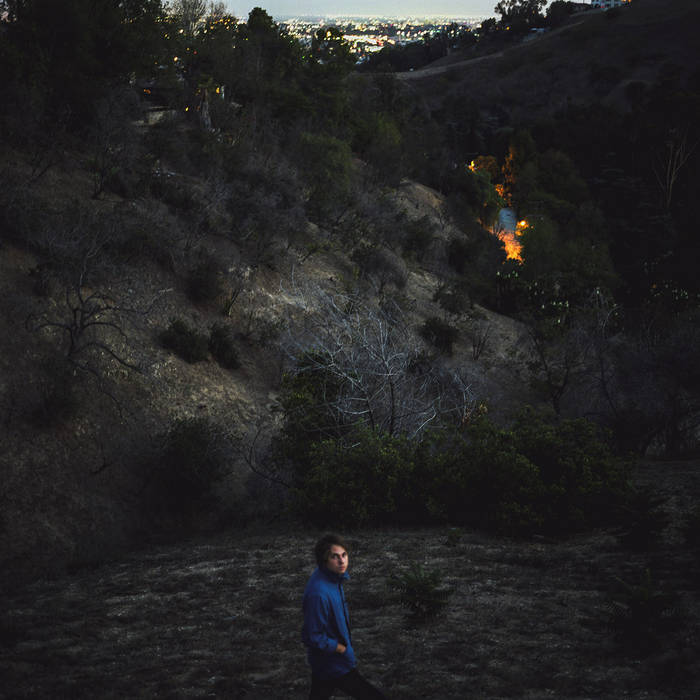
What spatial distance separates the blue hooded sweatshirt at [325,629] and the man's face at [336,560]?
0.05 m

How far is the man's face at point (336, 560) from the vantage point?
4836mm

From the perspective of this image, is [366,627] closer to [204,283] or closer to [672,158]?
[204,283]

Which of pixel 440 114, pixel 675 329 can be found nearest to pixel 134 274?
pixel 675 329

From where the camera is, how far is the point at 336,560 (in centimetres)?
484

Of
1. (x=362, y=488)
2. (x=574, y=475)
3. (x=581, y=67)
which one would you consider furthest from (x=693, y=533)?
(x=581, y=67)

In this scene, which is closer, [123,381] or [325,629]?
[325,629]

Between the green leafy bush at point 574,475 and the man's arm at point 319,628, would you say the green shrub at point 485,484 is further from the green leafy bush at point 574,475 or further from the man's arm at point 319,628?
the man's arm at point 319,628

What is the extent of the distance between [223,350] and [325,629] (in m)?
19.6

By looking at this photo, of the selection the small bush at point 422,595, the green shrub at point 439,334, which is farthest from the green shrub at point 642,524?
the green shrub at point 439,334

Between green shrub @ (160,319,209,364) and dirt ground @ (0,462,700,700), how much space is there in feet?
35.8

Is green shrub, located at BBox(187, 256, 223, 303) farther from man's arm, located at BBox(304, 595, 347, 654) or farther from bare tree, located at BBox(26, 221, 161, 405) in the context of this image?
man's arm, located at BBox(304, 595, 347, 654)

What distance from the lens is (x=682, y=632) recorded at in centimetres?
669

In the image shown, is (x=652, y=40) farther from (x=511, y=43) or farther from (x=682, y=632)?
(x=682, y=632)

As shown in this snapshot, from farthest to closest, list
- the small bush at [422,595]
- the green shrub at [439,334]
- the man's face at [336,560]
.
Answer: the green shrub at [439,334], the small bush at [422,595], the man's face at [336,560]
